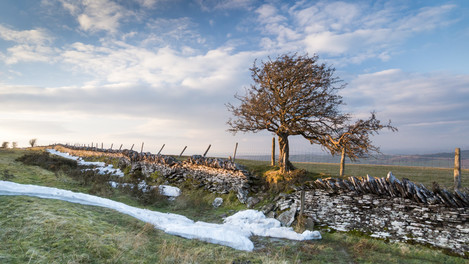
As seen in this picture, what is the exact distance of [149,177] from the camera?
1844 cm

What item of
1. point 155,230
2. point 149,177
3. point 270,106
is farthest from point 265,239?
point 149,177

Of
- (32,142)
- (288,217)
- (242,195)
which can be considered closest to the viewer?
(288,217)

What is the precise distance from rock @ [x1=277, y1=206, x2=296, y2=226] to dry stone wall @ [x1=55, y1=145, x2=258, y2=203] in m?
2.64

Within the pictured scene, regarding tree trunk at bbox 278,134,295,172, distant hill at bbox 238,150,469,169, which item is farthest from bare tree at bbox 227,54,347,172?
distant hill at bbox 238,150,469,169

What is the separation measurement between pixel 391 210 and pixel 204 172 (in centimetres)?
1031

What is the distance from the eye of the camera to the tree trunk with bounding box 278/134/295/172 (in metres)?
14.1

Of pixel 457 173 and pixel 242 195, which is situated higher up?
pixel 457 173

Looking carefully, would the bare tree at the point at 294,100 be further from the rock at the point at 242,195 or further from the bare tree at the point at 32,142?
the bare tree at the point at 32,142

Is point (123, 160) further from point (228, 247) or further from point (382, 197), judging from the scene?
point (382, 197)

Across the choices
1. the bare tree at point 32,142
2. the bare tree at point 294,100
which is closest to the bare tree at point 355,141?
the bare tree at point 294,100

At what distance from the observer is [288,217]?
9.55 metres

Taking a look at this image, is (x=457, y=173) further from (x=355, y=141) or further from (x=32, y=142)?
(x=32, y=142)

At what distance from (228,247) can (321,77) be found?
1259cm

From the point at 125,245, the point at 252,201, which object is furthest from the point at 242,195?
the point at 125,245
